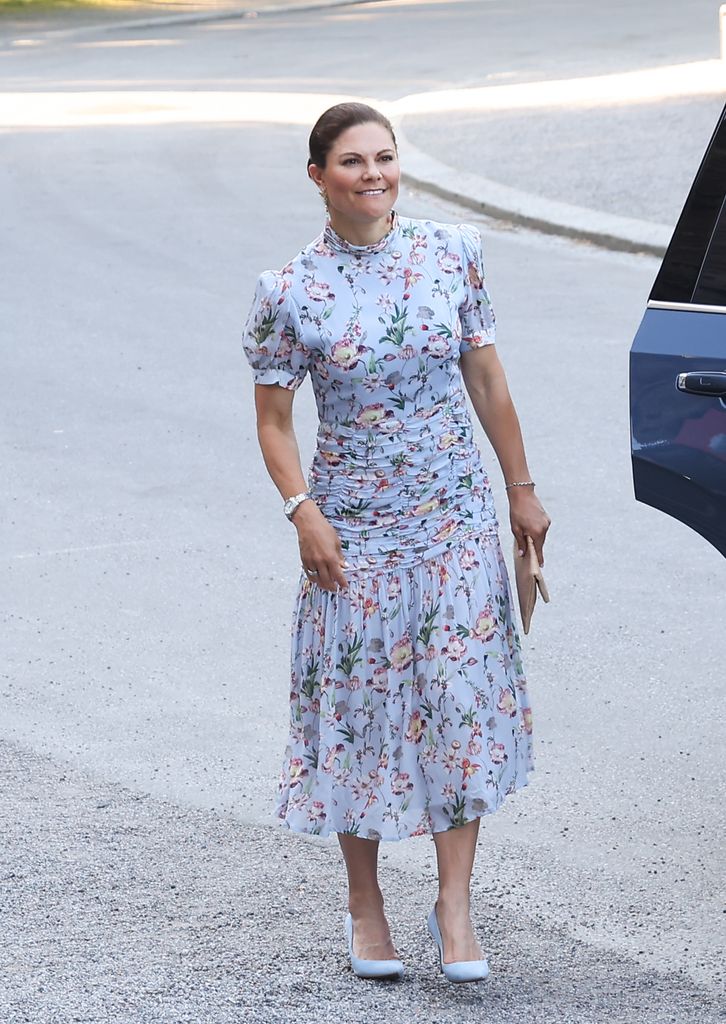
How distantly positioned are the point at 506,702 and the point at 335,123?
1269 millimetres

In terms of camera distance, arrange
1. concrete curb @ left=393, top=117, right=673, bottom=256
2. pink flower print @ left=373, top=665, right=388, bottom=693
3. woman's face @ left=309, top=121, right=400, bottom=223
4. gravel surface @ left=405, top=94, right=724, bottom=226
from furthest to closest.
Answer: gravel surface @ left=405, top=94, right=724, bottom=226 → concrete curb @ left=393, top=117, right=673, bottom=256 → pink flower print @ left=373, top=665, right=388, bottom=693 → woman's face @ left=309, top=121, right=400, bottom=223

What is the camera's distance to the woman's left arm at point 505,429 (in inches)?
147

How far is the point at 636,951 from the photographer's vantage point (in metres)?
3.78

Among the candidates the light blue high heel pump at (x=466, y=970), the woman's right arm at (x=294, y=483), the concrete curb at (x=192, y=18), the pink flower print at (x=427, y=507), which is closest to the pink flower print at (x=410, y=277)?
the woman's right arm at (x=294, y=483)

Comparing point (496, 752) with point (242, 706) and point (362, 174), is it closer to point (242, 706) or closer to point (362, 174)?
point (362, 174)

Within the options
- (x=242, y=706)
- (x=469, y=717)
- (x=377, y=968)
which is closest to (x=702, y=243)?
(x=469, y=717)

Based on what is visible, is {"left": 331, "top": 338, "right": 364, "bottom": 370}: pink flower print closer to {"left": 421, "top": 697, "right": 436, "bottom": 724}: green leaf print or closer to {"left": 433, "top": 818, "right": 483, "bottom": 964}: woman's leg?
{"left": 421, "top": 697, "right": 436, "bottom": 724}: green leaf print

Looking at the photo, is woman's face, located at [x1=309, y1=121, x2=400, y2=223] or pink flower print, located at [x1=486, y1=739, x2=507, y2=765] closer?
woman's face, located at [x1=309, y1=121, x2=400, y2=223]

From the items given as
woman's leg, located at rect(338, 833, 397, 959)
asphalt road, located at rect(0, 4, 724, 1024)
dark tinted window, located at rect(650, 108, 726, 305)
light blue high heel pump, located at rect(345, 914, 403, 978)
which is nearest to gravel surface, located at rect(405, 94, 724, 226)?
asphalt road, located at rect(0, 4, 724, 1024)

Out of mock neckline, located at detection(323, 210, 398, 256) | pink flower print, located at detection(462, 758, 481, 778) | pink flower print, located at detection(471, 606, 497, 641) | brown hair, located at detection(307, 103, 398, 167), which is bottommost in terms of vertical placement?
pink flower print, located at detection(462, 758, 481, 778)

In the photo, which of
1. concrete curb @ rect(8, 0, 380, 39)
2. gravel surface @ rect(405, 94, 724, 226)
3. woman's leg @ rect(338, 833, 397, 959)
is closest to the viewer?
woman's leg @ rect(338, 833, 397, 959)

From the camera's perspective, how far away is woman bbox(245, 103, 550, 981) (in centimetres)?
355

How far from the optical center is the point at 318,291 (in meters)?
3.55

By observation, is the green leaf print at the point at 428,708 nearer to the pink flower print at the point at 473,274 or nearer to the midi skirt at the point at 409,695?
the midi skirt at the point at 409,695
